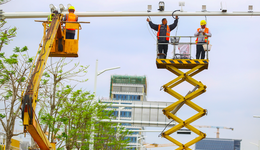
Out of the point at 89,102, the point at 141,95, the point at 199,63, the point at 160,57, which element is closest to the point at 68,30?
the point at 160,57

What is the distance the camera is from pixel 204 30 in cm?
1702

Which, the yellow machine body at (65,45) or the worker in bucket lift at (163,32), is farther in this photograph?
the worker in bucket lift at (163,32)

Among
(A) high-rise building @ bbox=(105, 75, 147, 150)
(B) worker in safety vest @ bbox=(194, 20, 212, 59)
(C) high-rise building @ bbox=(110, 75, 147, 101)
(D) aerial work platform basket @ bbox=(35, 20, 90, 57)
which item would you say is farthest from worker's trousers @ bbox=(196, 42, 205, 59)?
(C) high-rise building @ bbox=(110, 75, 147, 101)

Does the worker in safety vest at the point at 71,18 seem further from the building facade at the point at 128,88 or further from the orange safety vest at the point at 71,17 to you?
the building facade at the point at 128,88

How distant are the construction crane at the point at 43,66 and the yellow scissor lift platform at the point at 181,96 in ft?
12.0

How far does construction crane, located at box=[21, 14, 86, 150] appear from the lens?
10.5 m

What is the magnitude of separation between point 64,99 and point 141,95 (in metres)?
149

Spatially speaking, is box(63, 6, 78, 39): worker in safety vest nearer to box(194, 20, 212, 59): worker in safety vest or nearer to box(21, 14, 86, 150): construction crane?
box(21, 14, 86, 150): construction crane

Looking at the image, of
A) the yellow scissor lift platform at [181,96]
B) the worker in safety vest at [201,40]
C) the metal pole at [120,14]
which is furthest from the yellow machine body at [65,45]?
the worker in safety vest at [201,40]

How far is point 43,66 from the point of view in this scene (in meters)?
11.9

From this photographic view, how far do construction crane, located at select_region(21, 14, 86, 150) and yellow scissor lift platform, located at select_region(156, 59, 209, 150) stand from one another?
3644mm

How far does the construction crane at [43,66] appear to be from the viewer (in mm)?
10539

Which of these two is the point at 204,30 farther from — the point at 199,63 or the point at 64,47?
the point at 64,47

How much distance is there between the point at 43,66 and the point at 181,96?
254 inches
